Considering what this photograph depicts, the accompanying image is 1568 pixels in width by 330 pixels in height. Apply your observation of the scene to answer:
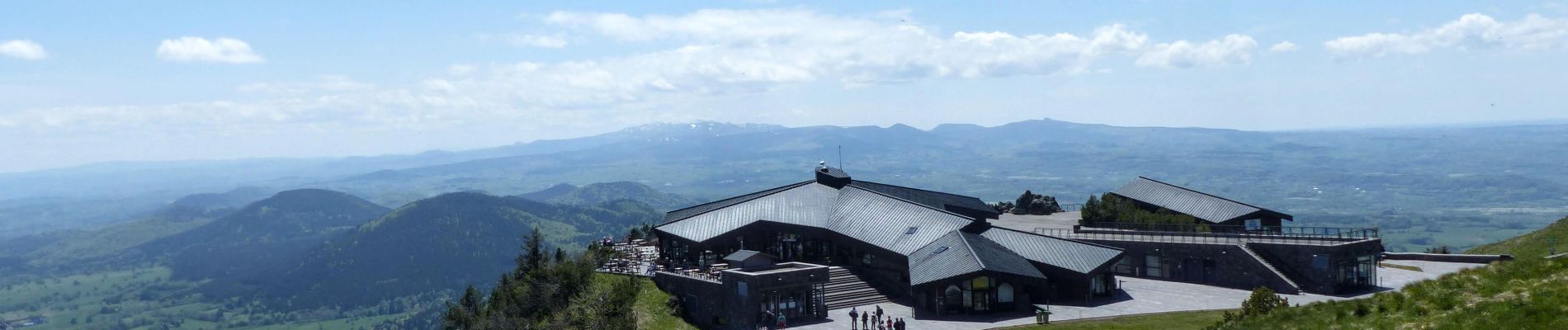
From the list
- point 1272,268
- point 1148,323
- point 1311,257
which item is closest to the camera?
point 1148,323

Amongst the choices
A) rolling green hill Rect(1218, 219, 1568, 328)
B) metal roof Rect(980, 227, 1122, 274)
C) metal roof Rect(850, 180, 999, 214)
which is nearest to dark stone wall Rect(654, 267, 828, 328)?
metal roof Rect(980, 227, 1122, 274)

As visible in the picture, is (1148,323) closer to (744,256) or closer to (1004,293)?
(1004,293)

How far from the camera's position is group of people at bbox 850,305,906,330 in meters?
49.2

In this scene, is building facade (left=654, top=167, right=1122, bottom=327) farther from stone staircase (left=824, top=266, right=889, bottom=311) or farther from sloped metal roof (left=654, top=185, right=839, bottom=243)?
stone staircase (left=824, top=266, right=889, bottom=311)

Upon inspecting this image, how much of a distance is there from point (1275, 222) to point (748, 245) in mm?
36790

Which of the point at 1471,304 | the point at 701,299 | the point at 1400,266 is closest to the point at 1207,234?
the point at 1400,266

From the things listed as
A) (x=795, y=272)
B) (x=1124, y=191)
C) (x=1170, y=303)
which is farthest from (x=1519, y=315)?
(x=1124, y=191)

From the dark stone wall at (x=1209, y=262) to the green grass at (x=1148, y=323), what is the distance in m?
6.92

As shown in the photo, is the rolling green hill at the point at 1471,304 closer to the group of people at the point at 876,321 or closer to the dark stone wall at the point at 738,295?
the group of people at the point at 876,321

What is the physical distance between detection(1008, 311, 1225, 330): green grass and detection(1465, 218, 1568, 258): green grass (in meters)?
26.5

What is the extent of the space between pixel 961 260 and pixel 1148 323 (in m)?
10.5

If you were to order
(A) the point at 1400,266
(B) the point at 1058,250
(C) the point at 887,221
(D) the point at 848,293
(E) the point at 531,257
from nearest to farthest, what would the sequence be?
(D) the point at 848,293, (B) the point at 1058,250, (A) the point at 1400,266, (E) the point at 531,257, (C) the point at 887,221

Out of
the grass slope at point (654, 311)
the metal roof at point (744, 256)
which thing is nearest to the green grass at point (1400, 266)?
the metal roof at point (744, 256)

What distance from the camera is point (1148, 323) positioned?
48750 mm
